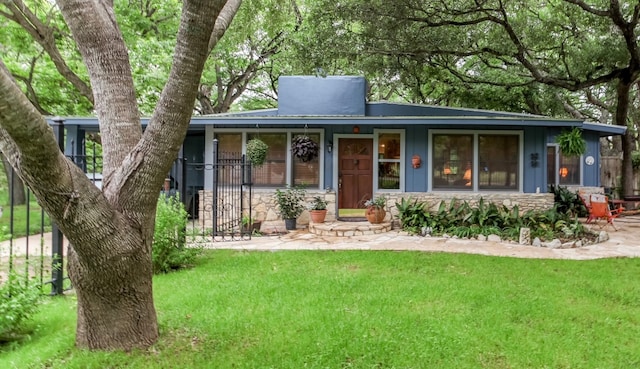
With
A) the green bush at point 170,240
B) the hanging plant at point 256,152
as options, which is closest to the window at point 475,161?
the hanging plant at point 256,152

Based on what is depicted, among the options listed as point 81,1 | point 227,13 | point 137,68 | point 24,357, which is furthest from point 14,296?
point 137,68

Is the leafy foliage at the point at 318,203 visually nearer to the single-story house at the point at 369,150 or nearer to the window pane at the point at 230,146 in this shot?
the single-story house at the point at 369,150

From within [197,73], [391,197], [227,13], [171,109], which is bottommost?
[391,197]

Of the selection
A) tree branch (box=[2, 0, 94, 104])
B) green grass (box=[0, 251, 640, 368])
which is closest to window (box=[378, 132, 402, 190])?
green grass (box=[0, 251, 640, 368])

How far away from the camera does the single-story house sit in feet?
30.3

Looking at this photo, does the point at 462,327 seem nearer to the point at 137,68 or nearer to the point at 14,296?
the point at 14,296

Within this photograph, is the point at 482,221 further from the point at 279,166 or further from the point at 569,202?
the point at 279,166

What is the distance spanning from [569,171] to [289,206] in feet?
27.7

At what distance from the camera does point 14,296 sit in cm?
297

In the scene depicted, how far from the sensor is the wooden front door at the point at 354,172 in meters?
9.80

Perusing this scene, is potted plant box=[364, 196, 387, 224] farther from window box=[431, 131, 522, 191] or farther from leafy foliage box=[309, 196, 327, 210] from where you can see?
window box=[431, 131, 522, 191]

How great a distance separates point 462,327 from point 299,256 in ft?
9.95

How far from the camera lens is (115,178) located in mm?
2613

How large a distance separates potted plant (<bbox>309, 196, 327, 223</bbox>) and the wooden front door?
0.94 metres
